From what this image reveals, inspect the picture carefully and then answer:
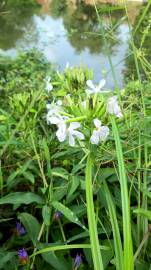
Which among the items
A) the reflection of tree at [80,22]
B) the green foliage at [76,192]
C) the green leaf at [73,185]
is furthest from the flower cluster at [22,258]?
the reflection of tree at [80,22]

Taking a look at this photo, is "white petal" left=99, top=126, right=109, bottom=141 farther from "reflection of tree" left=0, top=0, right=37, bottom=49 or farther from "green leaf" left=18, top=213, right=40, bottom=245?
"reflection of tree" left=0, top=0, right=37, bottom=49

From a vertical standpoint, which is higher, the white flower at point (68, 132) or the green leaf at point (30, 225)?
the white flower at point (68, 132)

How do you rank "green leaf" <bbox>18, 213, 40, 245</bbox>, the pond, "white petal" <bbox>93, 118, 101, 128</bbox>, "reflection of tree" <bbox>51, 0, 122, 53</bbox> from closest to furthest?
"white petal" <bbox>93, 118, 101, 128</bbox>
"green leaf" <bbox>18, 213, 40, 245</bbox>
the pond
"reflection of tree" <bbox>51, 0, 122, 53</bbox>

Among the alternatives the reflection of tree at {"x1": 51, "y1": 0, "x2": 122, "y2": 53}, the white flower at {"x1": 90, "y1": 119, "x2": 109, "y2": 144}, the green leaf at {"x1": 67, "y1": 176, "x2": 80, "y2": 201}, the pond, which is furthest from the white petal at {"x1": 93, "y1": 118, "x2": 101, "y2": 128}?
the reflection of tree at {"x1": 51, "y1": 0, "x2": 122, "y2": 53}

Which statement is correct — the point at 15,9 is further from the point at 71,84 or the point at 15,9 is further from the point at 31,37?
the point at 71,84

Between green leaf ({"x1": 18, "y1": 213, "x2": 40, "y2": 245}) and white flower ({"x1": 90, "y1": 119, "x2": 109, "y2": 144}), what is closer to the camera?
white flower ({"x1": 90, "y1": 119, "x2": 109, "y2": 144})

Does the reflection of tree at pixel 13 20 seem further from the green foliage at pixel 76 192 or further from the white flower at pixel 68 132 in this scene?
the white flower at pixel 68 132

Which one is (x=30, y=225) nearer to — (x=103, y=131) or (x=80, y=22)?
(x=103, y=131)

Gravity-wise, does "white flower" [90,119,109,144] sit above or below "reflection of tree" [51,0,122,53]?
below

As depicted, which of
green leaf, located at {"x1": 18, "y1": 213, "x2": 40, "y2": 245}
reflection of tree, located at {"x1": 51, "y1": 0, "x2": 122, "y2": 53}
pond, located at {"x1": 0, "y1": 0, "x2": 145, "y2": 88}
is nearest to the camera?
green leaf, located at {"x1": 18, "y1": 213, "x2": 40, "y2": 245}
